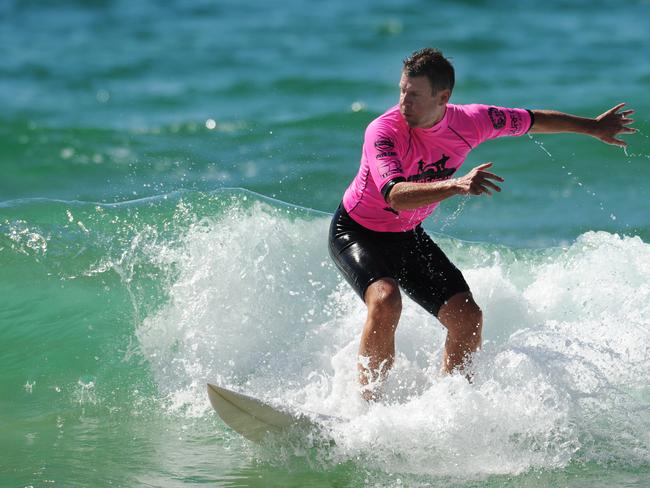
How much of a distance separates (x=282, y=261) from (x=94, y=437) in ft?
7.10

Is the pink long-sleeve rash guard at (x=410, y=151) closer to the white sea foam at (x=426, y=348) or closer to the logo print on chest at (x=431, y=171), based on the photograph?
the logo print on chest at (x=431, y=171)

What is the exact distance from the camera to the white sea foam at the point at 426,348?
4.85 meters

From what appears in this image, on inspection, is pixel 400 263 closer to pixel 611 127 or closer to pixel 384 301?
pixel 384 301

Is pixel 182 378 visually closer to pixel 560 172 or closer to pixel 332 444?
pixel 332 444

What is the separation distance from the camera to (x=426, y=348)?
6086 mm

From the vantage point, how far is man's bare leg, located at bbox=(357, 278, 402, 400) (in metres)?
4.89

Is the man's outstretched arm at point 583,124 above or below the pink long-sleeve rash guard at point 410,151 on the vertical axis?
above

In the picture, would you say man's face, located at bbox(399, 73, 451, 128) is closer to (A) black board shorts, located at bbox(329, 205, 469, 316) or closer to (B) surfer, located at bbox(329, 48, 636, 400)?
(B) surfer, located at bbox(329, 48, 636, 400)

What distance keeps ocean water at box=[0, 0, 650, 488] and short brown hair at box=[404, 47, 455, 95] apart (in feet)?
4.94

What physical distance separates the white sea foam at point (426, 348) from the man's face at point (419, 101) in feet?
4.37

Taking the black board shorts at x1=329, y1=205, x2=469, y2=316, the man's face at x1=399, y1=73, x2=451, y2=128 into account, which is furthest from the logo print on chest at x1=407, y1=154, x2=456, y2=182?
the black board shorts at x1=329, y1=205, x2=469, y2=316

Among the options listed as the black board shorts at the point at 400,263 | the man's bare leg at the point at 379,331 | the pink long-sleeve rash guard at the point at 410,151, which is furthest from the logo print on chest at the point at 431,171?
the man's bare leg at the point at 379,331

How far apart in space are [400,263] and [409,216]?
0.26 metres

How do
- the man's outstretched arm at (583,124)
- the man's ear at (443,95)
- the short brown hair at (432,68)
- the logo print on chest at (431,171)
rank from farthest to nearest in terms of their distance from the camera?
1. the man's outstretched arm at (583,124)
2. the logo print on chest at (431,171)
3. the man's ear at (443,95)
4. the short brown hair at (432,68)
